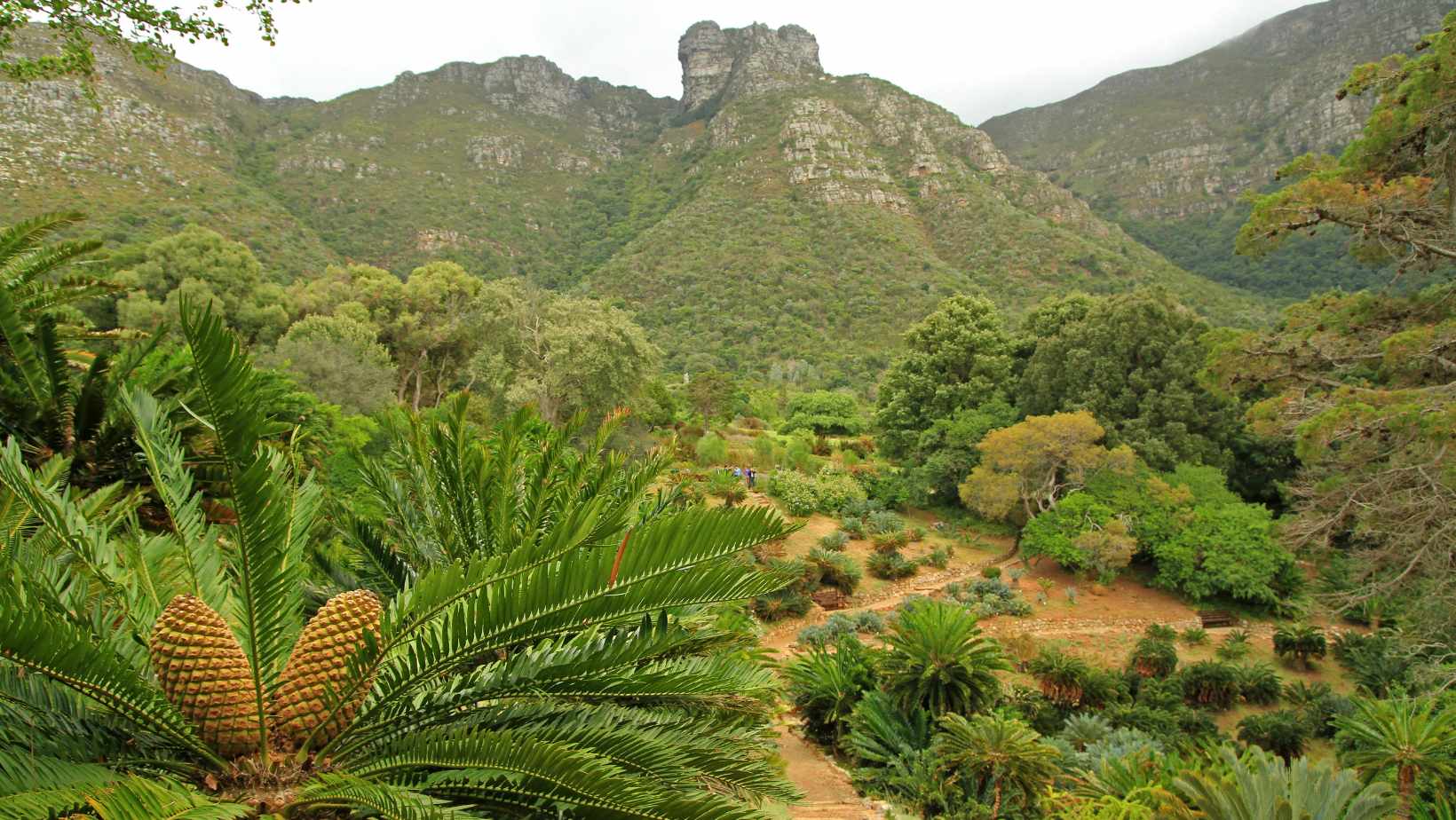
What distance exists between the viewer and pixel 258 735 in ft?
5.57

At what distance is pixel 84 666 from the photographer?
1417 mm

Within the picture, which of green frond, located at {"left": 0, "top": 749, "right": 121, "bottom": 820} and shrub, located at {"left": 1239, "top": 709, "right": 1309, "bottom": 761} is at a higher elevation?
green frond, located at {"left": 0, "top": 749, "right": 121, "bottom": 820}

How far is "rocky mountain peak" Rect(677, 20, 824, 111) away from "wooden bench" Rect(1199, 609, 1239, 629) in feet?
252

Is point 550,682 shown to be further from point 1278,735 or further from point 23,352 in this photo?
point 1278,735

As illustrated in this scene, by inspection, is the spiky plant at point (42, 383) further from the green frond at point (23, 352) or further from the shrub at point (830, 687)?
the shrub at point (830, 687)

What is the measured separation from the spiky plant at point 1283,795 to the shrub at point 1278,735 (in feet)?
15.0

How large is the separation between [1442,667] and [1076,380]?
40.1 feet

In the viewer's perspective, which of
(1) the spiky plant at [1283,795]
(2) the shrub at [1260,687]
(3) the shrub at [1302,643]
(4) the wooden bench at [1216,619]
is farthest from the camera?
(4) the wooden bench at [1216,619]

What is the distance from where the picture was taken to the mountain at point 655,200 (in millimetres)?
38969

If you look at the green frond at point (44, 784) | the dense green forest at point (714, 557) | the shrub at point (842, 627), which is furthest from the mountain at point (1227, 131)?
the green frond at point (44, 784)

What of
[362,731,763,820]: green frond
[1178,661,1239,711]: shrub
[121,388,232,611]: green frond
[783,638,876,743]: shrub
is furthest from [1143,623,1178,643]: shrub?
[121,388,232,611]: green frond

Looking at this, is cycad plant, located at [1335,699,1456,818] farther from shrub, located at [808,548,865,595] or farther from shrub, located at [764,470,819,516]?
shrub, located at [764,470,819,516]

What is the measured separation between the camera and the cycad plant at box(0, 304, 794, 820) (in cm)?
151

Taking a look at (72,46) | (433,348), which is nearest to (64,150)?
(433,348)
